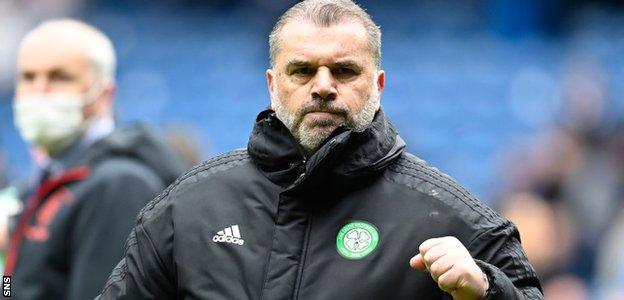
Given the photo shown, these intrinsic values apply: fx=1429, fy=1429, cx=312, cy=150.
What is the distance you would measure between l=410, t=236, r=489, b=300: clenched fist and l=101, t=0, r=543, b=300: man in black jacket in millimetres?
115

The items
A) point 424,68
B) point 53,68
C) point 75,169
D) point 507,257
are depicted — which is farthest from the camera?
point 424,68

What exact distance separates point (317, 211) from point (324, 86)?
32 centimetres

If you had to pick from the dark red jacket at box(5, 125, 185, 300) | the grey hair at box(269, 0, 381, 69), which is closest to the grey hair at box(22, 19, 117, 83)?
the dark red jacket at box(5, 125, 185, 300)

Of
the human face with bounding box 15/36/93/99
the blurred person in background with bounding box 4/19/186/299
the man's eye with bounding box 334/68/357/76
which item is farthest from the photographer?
the human face with bounding box 15/36/93/99

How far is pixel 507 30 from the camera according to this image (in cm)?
1577

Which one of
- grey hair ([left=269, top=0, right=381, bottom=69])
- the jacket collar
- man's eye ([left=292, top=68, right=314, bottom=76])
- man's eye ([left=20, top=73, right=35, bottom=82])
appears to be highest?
grey hair ([left=269, top=0, right=381, bottom=69])

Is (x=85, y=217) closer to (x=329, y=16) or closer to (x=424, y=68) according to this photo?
(x=329, y=16)

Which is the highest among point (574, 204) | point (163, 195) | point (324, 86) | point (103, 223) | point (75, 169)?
point (324, 86)

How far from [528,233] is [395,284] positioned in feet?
13.2

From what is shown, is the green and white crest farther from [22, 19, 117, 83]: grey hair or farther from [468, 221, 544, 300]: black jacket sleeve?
[22, 19, 117, 83]: grey hair

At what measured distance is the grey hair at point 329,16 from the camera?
381cm

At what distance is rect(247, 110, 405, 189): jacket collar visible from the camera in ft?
11.8

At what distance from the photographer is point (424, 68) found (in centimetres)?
1541

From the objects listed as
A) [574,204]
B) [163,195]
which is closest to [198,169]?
[163,195]
